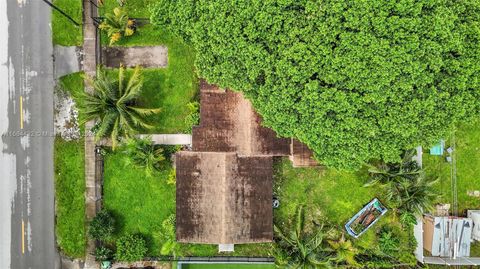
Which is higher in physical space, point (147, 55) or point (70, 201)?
point (147, 55)

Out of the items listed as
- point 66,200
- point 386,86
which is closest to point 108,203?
point 66,200

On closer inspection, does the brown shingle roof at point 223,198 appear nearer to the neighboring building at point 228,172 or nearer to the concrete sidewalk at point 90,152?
the neighboring building at point 228,172

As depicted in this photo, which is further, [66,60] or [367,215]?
[66,60]

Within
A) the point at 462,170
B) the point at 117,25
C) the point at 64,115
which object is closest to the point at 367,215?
the point at 462,170

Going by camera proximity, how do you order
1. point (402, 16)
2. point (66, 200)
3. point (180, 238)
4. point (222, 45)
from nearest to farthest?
point (402, 16), point (222, 45), point (180, 238), point (66, 200)

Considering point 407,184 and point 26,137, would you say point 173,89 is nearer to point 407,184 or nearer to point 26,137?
point 26,137

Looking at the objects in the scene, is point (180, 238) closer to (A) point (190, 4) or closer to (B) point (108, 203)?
(B) point (108, 203)

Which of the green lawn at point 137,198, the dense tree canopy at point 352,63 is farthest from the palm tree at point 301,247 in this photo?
the green lawn at point 137,198

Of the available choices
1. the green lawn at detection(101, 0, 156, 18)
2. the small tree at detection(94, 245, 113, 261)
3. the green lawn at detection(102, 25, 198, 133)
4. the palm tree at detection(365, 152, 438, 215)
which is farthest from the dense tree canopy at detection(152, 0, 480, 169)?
the small tree at detection(94, 245, 113, 261)
